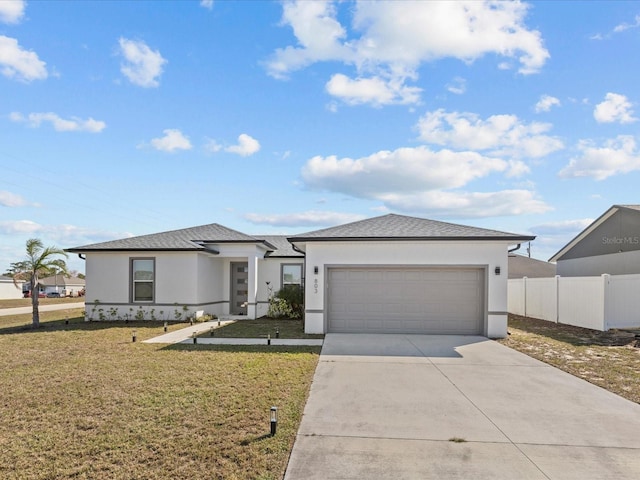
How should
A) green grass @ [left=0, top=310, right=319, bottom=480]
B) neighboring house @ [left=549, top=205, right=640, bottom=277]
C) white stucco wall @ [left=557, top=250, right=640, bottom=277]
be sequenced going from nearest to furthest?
green grass @ [left=0, top=310, right=319, bottom=480] < white stucco wall @ [left=557, top=250, right=640, bottom=277] < neighboring house @ [left=549, top=205, right=640, bottom=277]

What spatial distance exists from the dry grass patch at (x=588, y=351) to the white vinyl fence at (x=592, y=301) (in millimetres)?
491

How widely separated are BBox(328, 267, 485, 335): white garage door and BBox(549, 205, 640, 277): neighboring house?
10877mm

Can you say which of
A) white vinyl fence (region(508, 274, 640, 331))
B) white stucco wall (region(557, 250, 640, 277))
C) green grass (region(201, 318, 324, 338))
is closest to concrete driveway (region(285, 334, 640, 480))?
green grass (region(201, 318, 324, 338))

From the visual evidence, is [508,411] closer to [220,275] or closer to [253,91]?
[253,91]

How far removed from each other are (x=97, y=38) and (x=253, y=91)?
17.0ft

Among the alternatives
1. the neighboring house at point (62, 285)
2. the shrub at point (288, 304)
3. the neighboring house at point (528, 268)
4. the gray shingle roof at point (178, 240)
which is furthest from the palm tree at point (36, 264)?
the neighboring house at point (62, 285)

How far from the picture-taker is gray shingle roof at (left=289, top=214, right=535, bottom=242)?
11570 millimetres

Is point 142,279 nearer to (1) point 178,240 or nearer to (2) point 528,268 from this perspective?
(1) point 178,240

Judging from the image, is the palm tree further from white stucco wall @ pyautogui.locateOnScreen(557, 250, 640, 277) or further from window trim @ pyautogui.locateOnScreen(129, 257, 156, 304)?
white stucco wall @ pyautogui.locateOnScreen(557, 250, 640, 277)

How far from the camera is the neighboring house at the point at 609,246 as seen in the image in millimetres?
17578

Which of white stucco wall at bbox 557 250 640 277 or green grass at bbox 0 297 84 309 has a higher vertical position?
white stucco wall at bbox 557 250 640 277

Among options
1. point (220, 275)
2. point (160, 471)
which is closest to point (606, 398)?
point (160, 471)

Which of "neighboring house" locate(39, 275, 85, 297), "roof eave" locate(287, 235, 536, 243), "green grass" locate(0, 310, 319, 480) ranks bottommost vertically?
"neighboring house" locate(39, 275, 85, 297)

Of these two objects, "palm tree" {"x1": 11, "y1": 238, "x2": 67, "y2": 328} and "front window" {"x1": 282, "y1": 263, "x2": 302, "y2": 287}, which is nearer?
"palm tree" {"x1": 11, "y1": 238, "x2": 67, "y2": 328}
